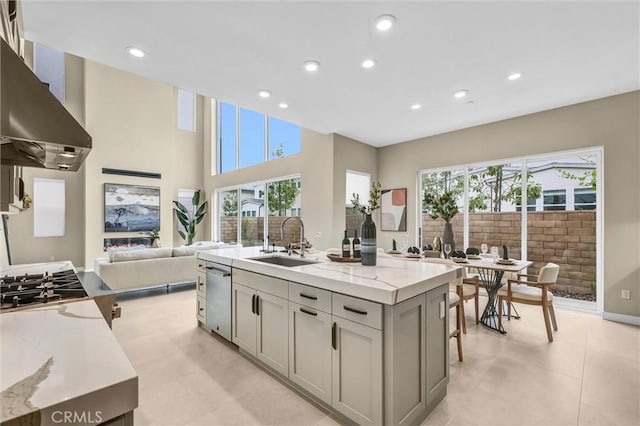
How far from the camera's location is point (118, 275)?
4.45 m

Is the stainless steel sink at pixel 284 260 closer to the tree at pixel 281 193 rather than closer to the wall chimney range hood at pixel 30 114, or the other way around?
the wall chimney range hood at pixel 30 114

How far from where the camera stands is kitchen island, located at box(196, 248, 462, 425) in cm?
155

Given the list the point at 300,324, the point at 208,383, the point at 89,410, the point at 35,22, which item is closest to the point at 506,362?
the point at 300,324

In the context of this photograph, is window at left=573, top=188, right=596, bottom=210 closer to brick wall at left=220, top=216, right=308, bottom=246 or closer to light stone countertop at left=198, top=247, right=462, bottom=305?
light stone countertop at left=198, top=247, right=462, bottom=305

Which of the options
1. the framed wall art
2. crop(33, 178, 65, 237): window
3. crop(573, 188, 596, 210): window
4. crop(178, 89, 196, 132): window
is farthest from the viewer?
crop(178, 89, 196, 132): window

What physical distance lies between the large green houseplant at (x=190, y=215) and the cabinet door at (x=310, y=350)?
7.13 m

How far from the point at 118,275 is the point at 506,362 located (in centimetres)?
521

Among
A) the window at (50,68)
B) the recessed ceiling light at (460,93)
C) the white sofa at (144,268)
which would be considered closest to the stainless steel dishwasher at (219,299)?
the white sofa at (144,268)

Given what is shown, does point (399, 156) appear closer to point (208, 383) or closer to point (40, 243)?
point (208, 383)

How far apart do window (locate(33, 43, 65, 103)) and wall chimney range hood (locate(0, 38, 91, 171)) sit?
8.02m

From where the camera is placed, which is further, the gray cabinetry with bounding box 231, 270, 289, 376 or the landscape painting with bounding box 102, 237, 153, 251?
the landscape painting with bounding box 102, 237, 153, 251

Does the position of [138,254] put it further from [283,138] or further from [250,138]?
[250,138]

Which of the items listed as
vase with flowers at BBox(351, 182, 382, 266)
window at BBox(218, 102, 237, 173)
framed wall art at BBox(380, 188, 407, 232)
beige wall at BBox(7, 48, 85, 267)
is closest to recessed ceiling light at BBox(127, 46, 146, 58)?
vase with flowers at BBox(351, 182, 382, 266)

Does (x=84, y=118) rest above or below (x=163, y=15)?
above
